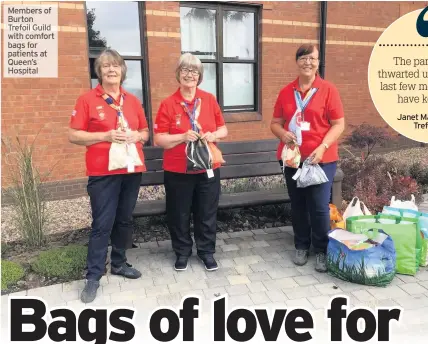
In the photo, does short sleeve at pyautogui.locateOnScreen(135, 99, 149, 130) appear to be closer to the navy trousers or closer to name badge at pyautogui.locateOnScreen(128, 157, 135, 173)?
name badge at pyautogui.locateOnScreen(128, 157, 135, 173)

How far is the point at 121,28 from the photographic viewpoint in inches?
263

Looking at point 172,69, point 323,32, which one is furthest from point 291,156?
point 323,32

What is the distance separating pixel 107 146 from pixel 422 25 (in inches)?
231

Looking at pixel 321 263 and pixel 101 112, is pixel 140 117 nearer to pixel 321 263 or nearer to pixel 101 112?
pixel 101 112

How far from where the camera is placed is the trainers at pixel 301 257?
3594 mm

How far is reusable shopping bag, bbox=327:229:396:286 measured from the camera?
3.11 m

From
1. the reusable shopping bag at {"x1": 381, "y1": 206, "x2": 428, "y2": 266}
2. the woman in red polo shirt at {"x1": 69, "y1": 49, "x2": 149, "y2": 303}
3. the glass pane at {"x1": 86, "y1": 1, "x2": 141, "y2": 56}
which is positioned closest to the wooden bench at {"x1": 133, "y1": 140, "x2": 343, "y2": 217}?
the reusable shopping bag at {"x1": 381, "y1": 206, "x2": 428, "y2": 266}

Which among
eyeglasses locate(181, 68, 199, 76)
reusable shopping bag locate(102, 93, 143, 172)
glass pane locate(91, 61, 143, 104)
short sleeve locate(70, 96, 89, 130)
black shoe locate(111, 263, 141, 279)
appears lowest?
black shoe locate(111, 263, 141, 279)

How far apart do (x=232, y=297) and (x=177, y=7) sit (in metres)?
5.52

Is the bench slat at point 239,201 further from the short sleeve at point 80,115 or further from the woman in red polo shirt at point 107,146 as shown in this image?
the short sleeve at point 80,115

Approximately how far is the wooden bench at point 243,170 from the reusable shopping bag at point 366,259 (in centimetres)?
96

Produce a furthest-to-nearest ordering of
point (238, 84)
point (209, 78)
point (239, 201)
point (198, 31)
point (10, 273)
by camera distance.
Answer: point (238, 84)
point (209, 78)
point (198, 31)
point (239, 201)
point (10, 273)

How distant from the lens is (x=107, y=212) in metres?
3.05

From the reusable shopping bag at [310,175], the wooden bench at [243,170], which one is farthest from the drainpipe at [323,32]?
the reusable shopping bag at [310,175]
